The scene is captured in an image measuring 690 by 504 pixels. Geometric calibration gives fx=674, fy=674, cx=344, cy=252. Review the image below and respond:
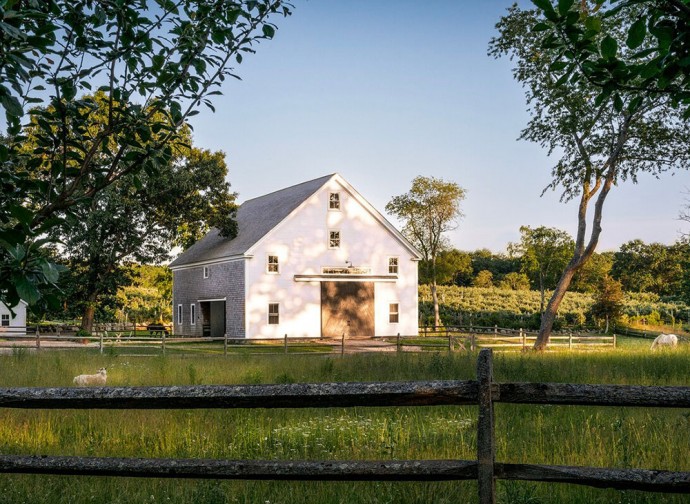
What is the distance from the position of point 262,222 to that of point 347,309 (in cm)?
734

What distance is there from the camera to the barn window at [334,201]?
39.7 m

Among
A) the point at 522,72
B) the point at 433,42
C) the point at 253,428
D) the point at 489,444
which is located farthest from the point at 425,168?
the point at 489,444

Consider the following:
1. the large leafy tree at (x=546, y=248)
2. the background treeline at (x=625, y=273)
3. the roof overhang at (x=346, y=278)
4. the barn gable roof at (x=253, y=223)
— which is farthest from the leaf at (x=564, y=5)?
the background treeline at (x=625, y=273)

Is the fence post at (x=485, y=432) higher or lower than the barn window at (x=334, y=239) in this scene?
lower

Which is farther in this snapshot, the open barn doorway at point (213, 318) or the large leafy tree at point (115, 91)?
the open barn doorway at point (213, 318)

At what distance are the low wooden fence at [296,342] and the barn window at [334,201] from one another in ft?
25.2

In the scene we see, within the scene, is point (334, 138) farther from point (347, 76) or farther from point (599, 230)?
point (599, 230)

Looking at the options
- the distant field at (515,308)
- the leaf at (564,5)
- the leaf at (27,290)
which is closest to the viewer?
the leaf at (27,290)

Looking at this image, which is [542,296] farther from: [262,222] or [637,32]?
[637,32]

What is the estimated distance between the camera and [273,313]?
3753 centimetres

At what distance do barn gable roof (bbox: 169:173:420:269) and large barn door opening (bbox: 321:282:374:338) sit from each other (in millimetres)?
4225

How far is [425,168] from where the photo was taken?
2138 inches

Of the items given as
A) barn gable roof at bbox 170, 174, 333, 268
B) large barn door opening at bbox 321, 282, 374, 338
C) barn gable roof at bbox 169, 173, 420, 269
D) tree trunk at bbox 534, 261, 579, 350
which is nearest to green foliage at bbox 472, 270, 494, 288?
barn gable roof at bbox 170, 174, 333, 268

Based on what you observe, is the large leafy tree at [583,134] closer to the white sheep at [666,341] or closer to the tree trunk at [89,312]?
the white sheep at [666,341]
